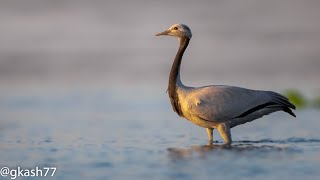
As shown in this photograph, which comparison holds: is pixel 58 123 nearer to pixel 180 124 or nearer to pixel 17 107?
pixel 180 124

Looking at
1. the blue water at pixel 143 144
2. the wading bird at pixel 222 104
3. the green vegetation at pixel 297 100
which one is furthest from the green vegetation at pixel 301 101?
the wading bird at pixel 222 104

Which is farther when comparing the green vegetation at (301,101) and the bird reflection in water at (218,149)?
the green vegetation at (301,101)

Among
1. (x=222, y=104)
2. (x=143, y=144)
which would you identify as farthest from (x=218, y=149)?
(x=143, y=144)

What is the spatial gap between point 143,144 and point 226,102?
1.74 m

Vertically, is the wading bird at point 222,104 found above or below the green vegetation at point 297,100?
below

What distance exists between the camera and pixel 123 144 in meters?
16.8

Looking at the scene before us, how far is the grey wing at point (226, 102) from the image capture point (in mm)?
16094

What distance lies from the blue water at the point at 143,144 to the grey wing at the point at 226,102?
571 millimetres

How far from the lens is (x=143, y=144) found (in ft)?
55.0

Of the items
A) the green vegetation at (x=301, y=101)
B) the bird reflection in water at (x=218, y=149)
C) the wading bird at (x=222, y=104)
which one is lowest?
the bird reflection in water at (x=218, y=149)

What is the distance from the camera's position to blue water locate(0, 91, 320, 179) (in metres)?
13.1

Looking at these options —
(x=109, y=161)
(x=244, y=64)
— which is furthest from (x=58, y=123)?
(x=244, y=64)

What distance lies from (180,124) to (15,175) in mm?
8786

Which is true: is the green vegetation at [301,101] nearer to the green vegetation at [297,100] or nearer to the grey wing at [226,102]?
the green vegetation at [297,100]
